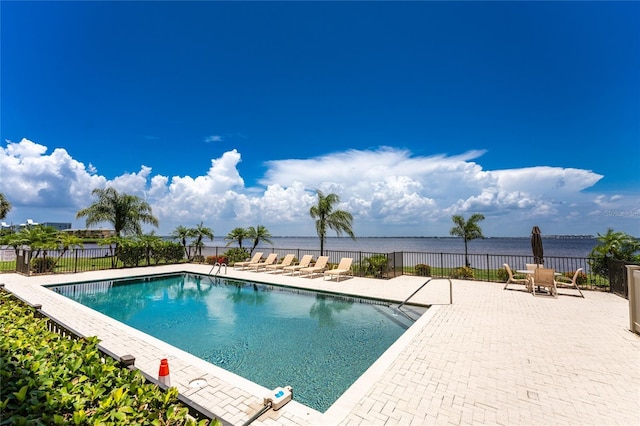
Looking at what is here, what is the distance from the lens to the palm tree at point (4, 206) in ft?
107

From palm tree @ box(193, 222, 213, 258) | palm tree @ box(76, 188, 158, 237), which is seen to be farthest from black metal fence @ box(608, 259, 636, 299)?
palm tree @ box(76, 188, 158, 237)

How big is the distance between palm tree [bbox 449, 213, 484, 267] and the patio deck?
14.4m

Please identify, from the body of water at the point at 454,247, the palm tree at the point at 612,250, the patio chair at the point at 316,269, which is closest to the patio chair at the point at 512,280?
the palm tree at the point at 612,250

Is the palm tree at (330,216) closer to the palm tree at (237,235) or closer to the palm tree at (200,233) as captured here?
the palm tree at (237,235)

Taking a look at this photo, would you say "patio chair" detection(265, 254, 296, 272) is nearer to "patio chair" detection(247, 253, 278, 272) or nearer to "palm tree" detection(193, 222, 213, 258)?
"patio chair" detection(247, 253, 278, 272)

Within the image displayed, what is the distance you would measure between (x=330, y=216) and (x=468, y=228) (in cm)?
1171

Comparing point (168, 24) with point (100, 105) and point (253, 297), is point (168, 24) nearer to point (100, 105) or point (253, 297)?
point (100, 105)

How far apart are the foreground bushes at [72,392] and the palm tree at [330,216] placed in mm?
13974

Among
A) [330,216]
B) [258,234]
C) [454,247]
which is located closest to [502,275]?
[330,216]

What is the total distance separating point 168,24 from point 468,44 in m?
11.5

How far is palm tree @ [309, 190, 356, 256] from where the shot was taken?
1627cm

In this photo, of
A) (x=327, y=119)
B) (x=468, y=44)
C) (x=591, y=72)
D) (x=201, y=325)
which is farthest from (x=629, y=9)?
(x=201, y=325)

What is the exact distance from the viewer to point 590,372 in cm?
Result: 391

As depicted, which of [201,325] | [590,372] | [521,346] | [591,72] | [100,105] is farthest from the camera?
[100,105]
